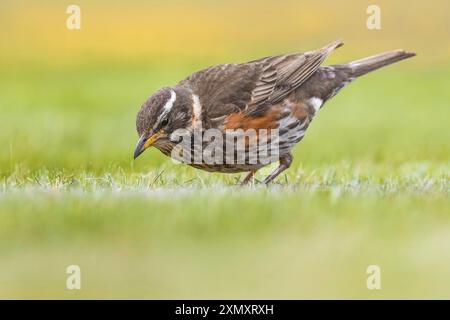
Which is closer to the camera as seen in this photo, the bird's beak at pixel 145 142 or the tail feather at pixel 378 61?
the bird's beak at pixel 145 142

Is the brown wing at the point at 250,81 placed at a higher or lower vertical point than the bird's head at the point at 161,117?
higher

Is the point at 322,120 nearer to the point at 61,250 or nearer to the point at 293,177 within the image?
the point at 293,177

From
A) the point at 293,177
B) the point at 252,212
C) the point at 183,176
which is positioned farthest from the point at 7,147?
the point at 252,212

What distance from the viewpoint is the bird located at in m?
9.73

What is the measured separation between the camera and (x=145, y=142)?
9.54 metres

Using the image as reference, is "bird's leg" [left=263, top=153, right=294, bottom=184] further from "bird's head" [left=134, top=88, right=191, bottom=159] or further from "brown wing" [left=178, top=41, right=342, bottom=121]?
"bird's head" [left=134, top=88, right=191, bottom=159]

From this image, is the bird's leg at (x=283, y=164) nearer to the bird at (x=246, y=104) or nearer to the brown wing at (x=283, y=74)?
the bird at (x=246, y=104)

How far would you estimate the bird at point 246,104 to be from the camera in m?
9.73

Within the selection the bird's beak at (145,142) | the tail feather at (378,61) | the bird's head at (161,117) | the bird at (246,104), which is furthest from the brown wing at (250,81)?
the bird's beak at (145,142)

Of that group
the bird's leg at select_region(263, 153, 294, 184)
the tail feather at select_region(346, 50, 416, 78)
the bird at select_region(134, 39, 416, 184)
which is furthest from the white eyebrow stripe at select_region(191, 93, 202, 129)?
the tail feather at select_region(346, 50, 416, 78)

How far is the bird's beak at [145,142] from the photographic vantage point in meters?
9.41

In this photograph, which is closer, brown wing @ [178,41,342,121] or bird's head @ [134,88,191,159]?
bird's head @ [134,88,191,159]

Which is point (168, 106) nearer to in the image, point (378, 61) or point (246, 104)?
point (246, 104)

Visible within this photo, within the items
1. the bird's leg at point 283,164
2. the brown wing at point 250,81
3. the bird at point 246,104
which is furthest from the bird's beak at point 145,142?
the bird's leg at point 283,164
